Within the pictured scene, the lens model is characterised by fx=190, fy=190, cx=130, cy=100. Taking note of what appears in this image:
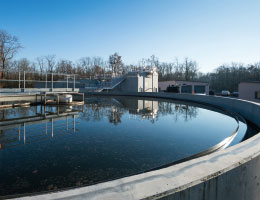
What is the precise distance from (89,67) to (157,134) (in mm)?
68050

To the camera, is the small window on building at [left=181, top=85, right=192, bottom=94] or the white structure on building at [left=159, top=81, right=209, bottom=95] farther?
the small window on building at [left=181, top=85, right=192, bottom=94]

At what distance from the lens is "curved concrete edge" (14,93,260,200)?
191 cm

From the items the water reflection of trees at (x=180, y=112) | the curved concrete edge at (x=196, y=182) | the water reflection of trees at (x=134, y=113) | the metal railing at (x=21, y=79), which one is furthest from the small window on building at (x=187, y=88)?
the curved concrete edge at (x=196, y=182)

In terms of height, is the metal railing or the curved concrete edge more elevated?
the metal railing

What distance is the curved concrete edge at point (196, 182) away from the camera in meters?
1.91

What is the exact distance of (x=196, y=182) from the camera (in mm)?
2141

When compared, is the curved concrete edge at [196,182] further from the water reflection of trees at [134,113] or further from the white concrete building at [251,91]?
the white concrete building at [251,91]

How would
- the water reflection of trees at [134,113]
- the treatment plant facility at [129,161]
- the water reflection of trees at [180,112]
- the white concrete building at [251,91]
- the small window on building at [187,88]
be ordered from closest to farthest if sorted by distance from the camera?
the treatment plant facility at [129,161]
the water reflection of trees at [134,113]
the water reflection of trees at [180,112]
the white concrete building at [251,91]
the small window on building at [187,88]

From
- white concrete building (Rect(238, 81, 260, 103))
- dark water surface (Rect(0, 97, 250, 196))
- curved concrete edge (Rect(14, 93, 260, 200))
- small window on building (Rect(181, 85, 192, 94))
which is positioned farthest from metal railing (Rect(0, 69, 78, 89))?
small window on building (Rect(181, 85, 192, 94))

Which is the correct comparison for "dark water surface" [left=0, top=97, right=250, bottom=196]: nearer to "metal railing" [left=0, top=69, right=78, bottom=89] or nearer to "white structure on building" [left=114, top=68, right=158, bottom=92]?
"metal railing" [left=0, top=69, right=78, bottom=89]

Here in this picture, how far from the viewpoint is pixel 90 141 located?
272 inches

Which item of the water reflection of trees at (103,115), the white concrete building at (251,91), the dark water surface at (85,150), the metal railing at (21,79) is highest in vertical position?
the metal railing at (21,79)

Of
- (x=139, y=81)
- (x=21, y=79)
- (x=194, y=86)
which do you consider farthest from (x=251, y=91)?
(x=21, y=79)

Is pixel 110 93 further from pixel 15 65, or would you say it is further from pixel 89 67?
pixel 89 67
